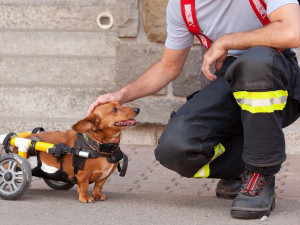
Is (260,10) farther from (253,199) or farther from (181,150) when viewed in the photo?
(253,199)

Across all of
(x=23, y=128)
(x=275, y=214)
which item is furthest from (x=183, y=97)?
(x=275, y=214)

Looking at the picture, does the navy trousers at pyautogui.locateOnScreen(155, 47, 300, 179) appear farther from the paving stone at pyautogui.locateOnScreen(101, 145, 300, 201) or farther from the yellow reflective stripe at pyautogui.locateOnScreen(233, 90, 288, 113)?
the paving stone at pyautogui.locateOnScreen(101, 145, 300, 201)

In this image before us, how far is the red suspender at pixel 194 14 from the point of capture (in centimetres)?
393

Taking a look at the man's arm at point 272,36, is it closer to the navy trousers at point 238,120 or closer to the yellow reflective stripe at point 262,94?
the navy trousers at point 238,120

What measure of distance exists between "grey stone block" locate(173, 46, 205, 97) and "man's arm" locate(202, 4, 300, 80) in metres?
2.25

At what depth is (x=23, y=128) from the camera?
6.51 metres

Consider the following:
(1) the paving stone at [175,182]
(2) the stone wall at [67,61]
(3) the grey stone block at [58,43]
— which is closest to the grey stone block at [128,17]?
(2) the stone wall at [67,61]

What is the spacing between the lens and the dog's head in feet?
13.8

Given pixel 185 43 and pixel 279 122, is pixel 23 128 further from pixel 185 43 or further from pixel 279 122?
pixel 279 122

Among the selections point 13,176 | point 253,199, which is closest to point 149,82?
point 13,176

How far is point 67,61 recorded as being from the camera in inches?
260

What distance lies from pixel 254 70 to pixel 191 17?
0.74 metres

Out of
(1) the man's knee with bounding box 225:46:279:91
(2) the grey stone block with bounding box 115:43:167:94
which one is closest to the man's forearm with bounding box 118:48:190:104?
(1) the man's knee with bounding box 225:46:279:91

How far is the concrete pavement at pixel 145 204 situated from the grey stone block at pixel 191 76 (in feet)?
3.64
